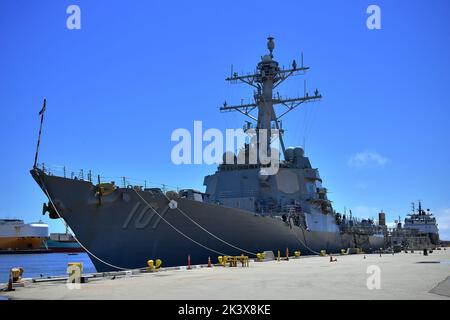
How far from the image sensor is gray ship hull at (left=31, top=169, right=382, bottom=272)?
14.4 m

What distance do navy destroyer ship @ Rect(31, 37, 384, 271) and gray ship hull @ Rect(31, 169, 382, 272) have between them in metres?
0.03

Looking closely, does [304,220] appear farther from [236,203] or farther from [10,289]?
[10,289]

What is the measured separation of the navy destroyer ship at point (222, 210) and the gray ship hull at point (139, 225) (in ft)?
0.10

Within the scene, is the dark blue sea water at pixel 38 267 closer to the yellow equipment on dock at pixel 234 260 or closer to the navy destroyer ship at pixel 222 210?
the navy destroyer ship at pixel 222 210

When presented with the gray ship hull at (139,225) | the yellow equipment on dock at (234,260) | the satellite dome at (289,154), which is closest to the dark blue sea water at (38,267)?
the gray ship hull at (139,225)

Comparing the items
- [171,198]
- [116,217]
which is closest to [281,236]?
[171,198]

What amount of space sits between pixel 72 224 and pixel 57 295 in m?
7.23

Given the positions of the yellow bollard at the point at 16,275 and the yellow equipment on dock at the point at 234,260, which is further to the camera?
the yellow equipment on dock at the point at 234,260

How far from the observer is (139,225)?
1544 cm

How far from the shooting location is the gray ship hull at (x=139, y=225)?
14.4m

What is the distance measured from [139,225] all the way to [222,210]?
374cm

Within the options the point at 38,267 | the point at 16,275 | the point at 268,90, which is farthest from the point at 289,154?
the point at 16,275
